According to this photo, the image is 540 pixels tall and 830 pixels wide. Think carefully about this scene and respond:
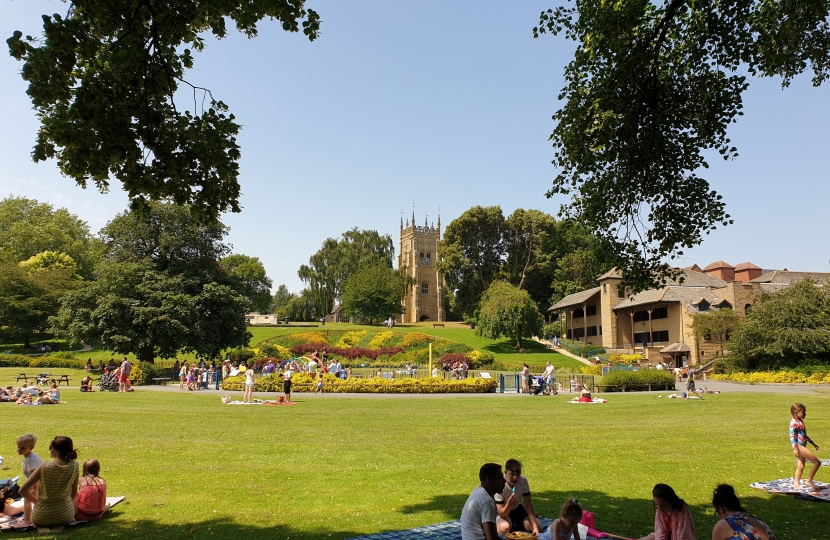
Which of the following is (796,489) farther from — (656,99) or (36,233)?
(36,233)

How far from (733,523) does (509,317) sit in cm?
5528

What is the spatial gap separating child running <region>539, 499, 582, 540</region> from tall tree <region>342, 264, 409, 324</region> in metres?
78.4

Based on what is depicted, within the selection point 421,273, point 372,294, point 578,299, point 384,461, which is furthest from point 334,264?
point 384,461

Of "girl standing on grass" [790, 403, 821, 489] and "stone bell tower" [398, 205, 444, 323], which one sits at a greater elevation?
"stone bell tower" [398, 205, 444, 323]

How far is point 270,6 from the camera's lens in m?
7.15

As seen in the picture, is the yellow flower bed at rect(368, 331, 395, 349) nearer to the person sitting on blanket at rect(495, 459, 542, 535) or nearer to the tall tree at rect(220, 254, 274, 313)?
the tall tree at rect(220, 254, 274, 313)

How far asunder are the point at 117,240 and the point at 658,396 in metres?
38.8

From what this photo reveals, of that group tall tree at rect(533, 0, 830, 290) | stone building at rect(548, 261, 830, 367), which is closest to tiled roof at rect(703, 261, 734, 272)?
stone building at rect(548, 261, 830, 367)

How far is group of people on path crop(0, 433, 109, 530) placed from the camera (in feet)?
22.8

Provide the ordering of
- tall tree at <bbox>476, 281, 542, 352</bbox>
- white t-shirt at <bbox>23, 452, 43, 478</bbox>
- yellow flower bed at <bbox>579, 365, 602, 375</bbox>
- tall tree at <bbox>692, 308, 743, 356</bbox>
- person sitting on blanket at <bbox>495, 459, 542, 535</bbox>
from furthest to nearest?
Answer: tall tree at <bbox>476, 281, 542, 352</bbox>
yellow flower bed at <bbox>579, 365, 602, 375</bbox>
tall tree at <bbox>692, 308, 743, 356</bbox>
white t-shirt at <bbox>23, 452, 43, 478</bbox>
person sitting on blanket at <bbox>495, 459, 542, 535</bbox>

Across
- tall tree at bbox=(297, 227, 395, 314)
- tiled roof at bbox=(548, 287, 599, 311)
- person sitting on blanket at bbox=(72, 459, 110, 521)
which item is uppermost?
tall tree at bbox=(297, 227, 395, 314)

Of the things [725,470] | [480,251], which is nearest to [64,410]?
[725,470]

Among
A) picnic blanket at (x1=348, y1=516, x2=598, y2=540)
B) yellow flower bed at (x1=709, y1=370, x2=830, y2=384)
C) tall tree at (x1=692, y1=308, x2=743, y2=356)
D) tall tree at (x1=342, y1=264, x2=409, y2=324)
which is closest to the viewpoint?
picnic blanket at (x1=348, y1=516, x2=598, y2=540)

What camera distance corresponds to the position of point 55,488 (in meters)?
6.98
